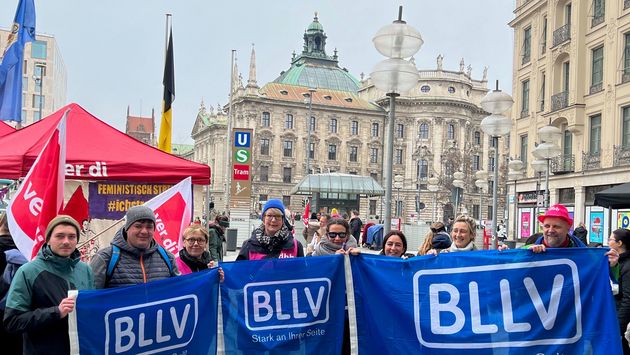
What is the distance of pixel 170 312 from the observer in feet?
16.8

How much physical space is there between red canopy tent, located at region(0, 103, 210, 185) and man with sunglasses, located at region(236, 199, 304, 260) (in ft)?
7.65

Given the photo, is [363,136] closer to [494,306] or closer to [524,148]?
[524,148]

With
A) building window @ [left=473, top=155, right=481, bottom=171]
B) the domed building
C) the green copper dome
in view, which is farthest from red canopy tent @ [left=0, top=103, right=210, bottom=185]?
the green copper dome

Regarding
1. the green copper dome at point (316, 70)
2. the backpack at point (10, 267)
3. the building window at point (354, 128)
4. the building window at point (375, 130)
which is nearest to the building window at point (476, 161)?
the building window at point (375, 130)

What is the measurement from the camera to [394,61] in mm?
8648

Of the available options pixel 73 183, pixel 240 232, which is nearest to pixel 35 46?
pixel 240 232

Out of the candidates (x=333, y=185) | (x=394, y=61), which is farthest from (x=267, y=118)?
(x=394, y=61)

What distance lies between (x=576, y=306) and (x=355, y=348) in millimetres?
1862

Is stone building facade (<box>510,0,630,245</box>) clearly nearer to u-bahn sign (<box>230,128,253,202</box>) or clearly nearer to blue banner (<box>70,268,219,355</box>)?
u-bahn sign (<box>230,128,253,202</box>)

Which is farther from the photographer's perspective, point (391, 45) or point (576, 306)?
point (391, 45)

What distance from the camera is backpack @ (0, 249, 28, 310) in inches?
209

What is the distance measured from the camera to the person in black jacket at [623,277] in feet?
19.7

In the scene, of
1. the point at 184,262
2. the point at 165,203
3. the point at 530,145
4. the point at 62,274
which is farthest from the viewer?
the point at 530,145

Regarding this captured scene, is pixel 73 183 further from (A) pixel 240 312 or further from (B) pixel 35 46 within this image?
(B) pixel 35 46
